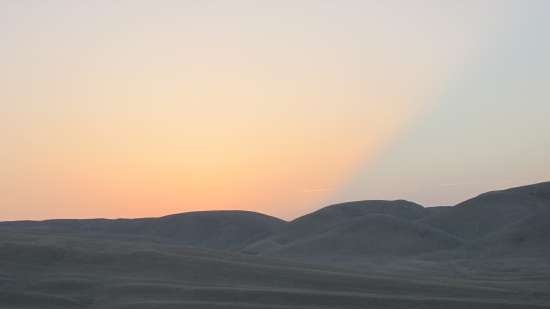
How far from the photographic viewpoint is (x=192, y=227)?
11388 centimetres

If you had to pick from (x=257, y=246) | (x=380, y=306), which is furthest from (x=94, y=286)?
(x=257, y=246)

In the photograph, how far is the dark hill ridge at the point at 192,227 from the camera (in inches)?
4252

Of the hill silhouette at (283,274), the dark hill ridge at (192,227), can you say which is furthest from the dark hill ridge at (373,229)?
the hill silhouette at (283,274)

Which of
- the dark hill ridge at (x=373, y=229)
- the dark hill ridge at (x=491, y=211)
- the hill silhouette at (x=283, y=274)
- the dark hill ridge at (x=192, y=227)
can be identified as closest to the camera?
the hill silhouette at (x=283, y=274)

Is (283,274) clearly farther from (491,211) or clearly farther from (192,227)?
(192,227)

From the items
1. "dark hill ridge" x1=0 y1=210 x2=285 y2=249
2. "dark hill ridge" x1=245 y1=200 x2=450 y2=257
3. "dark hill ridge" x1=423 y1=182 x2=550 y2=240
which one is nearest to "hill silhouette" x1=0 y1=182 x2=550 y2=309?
"dark hill ridge" x1=245 y1=200 x2=450 y2=257

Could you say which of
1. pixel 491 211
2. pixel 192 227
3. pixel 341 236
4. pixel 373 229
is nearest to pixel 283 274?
pixel 341 236

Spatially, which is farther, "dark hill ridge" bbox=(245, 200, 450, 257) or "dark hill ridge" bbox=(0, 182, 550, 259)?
"dark hill ridge" bbox=(245, 200, 450, 257)

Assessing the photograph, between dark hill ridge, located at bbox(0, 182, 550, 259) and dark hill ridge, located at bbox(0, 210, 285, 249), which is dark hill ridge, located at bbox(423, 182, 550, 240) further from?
dark hill ridge, located at bbox(0, 210, 285, 249)

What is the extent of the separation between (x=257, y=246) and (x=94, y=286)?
56985mm

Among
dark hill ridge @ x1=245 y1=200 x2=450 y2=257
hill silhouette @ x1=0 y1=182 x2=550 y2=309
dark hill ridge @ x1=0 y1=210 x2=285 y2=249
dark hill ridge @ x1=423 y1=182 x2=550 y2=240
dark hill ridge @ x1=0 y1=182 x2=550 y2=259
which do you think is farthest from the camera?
dark hill ridge @ x1=0 y1=210 x2=285 y2=249

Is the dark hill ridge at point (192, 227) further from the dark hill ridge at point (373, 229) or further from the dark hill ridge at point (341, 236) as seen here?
the dark hill ridge at point (341, 236)

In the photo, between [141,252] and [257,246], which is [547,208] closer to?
[257,246]

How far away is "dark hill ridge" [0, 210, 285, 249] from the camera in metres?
108
